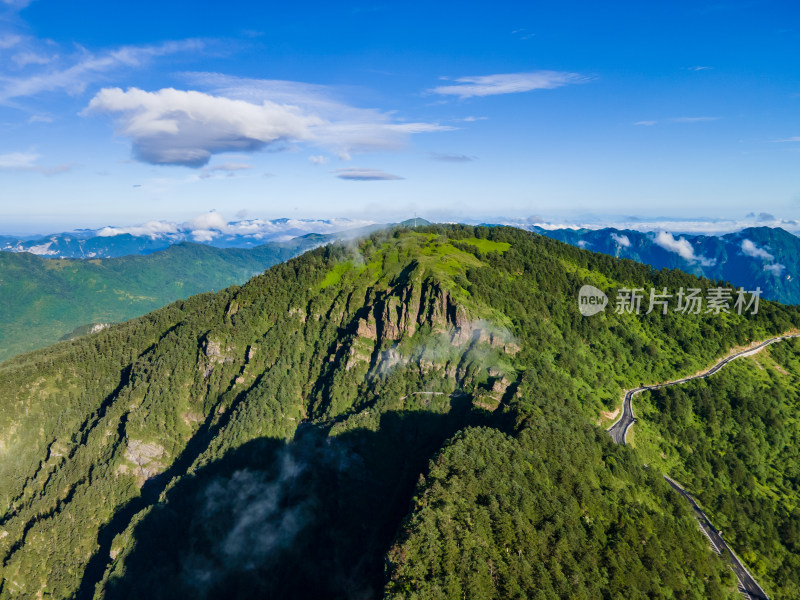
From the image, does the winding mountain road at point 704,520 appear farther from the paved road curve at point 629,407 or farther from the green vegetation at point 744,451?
the green vegetation at point 744,451

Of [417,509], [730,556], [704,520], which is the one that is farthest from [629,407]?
[417,509]

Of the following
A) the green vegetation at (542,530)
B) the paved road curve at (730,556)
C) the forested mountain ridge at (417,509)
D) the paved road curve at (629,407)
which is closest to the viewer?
the green vegetation at (542,530)

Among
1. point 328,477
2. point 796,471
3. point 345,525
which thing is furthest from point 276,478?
point 796,471

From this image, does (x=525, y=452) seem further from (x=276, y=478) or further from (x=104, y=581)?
(x=104, y=581)

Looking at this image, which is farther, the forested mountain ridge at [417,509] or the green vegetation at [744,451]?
the green vegetation at [744,451]

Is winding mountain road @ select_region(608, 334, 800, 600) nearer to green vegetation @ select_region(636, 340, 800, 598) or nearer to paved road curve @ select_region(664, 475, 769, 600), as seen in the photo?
paved road curve @ select_region(664, 475, 769, 600)

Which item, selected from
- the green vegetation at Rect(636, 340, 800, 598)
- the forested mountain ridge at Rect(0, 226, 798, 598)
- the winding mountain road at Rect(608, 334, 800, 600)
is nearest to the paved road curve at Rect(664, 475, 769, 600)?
the winding mountain road at Rect(608, 334, 800, 600)

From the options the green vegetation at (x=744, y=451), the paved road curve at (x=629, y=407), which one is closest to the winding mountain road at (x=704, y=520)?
the paved road curve at (x=629, y=407)

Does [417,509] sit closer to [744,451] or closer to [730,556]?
[730,556]
